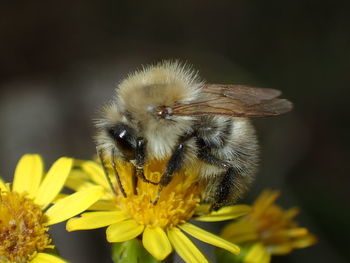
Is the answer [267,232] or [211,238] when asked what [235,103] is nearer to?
[211,238]

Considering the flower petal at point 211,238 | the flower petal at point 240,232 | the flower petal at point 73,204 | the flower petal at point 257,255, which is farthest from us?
the flower petal at point 240,232

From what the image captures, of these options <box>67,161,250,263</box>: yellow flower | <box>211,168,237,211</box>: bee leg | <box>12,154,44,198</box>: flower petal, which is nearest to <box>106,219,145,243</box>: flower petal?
<box>67,161,250,263</box>: yellow flower

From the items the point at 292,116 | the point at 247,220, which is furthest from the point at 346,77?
the point at 247,220

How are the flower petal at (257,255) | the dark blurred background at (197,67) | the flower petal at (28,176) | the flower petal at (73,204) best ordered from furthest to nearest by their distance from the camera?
the dark blurred background at (197,67) → the flower petal at (257,255) → the flower petal at (28,176) → the flower petal at (73,204)

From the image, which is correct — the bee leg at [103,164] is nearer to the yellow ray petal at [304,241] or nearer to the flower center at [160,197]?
the flower center at [160,197]

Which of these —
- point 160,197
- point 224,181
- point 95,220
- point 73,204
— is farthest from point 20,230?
point 224,181

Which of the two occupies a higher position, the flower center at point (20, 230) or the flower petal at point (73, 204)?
the flower petal at point (73, 204)

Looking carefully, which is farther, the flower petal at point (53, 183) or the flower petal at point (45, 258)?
the flower petal at point (53, 183)

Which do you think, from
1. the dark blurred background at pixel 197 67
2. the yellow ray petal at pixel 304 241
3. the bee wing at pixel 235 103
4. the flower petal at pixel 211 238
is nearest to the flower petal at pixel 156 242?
the flower petal at pixel 211 238
